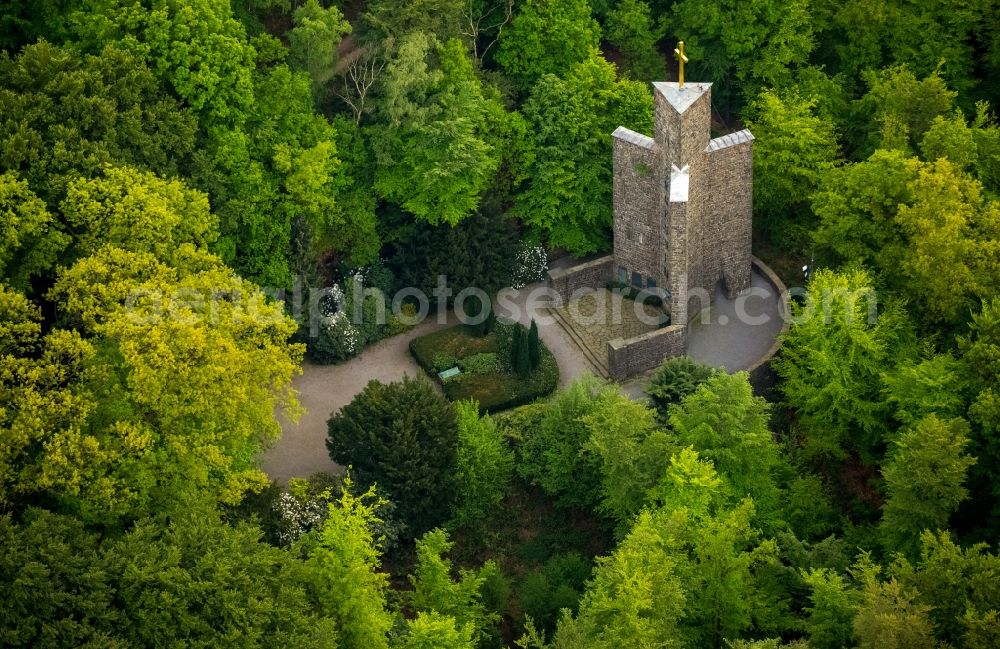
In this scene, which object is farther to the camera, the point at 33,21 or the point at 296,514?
the point at 33,21

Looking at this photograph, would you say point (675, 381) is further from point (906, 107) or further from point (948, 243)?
point (906, 107)

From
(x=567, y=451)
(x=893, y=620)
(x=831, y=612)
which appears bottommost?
(x=831, y=612)

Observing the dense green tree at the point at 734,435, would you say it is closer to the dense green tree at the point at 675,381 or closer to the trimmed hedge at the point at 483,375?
the dense green tree at the point at 675,381

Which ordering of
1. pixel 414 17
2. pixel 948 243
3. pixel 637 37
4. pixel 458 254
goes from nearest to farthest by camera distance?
pixel 948 243 → pixel 414 17 → pixel 458 254 → pixel 637 37

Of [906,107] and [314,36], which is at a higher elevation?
[314,36]

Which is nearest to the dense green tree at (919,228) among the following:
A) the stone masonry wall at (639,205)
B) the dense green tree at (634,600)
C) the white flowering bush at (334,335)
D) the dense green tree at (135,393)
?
the stone masonry wall at (639,205)

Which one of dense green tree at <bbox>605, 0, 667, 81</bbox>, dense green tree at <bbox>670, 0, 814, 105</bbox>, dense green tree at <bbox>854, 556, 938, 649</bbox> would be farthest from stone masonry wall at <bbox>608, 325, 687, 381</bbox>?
dense green tree at <bbox>854, 556, 938, 649</bbox>

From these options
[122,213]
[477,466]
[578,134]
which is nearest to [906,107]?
[578,134]
